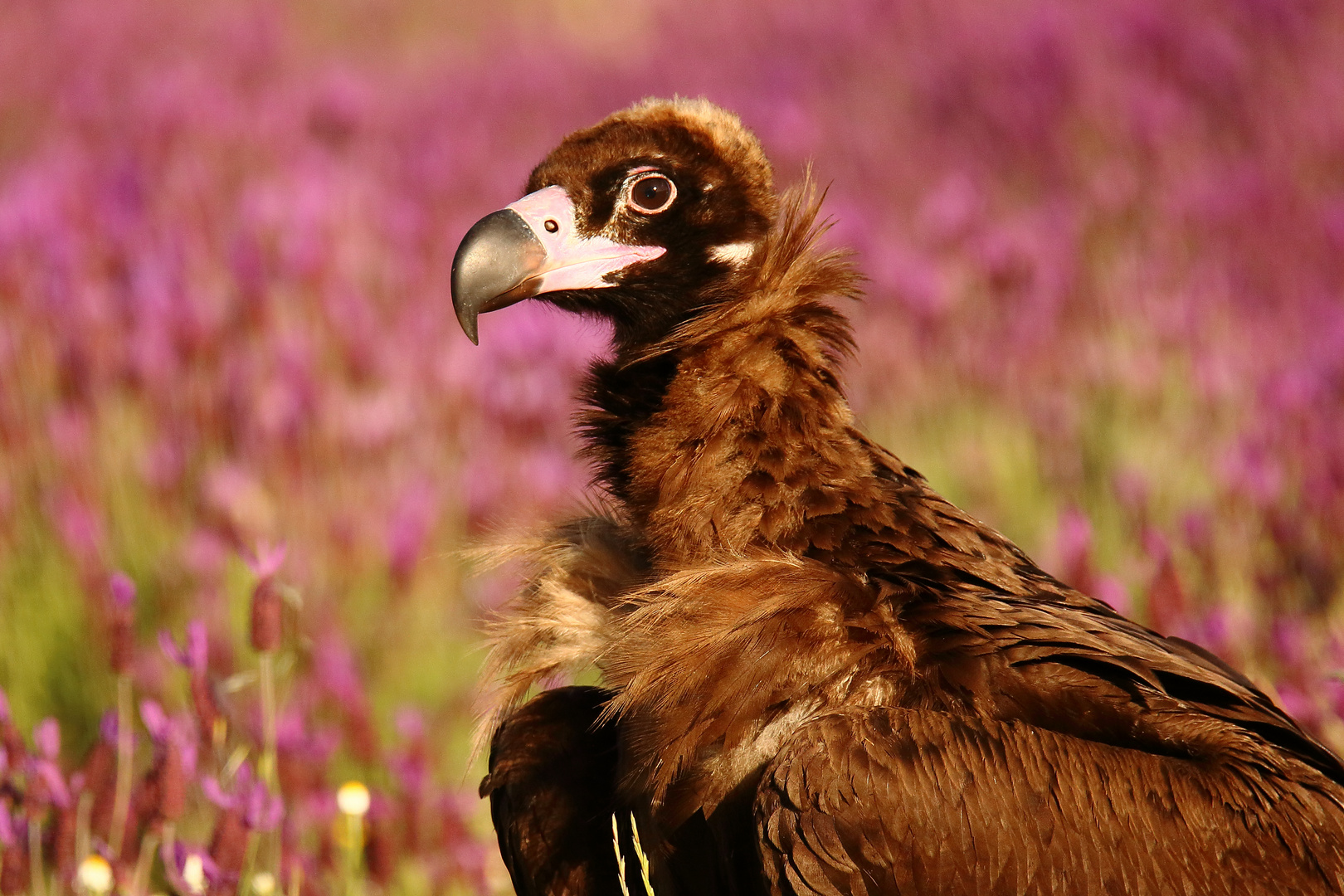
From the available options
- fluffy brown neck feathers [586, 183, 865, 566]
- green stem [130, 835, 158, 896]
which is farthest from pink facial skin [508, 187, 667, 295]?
green stem [130, 835, 158, 896]

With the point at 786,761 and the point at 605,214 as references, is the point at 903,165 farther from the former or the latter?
the point at 786,761

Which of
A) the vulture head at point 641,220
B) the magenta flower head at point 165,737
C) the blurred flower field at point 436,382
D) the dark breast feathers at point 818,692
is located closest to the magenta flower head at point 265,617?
the blurred flower field at point 436,382

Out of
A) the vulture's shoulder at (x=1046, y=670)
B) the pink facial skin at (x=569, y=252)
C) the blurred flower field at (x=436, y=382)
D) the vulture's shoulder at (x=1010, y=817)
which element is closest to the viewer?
the vulture's shoulder at (x=1010, y=817)

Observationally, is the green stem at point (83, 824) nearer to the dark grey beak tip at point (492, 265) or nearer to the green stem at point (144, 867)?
the green stem at point (144, 867)

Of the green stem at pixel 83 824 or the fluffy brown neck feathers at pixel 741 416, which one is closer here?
the fluffy brown neck feathers at pixel 741 416

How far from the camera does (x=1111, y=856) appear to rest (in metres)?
2.05

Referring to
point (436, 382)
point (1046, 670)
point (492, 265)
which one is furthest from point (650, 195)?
point (436, 382)

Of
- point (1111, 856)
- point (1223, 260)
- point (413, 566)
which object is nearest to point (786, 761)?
point (1111, 856)

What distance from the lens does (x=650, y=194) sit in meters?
2.73

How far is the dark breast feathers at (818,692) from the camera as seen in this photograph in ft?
6.64

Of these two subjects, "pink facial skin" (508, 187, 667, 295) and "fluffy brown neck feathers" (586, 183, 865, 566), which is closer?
"fluffy brown neck feathers" (586, 183, 865, 566)

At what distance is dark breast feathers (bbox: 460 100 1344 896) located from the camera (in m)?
2.03

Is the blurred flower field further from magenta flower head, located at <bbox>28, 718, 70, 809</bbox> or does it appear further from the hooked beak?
the hooked beak

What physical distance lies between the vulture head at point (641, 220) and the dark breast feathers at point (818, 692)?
74 millimetres
